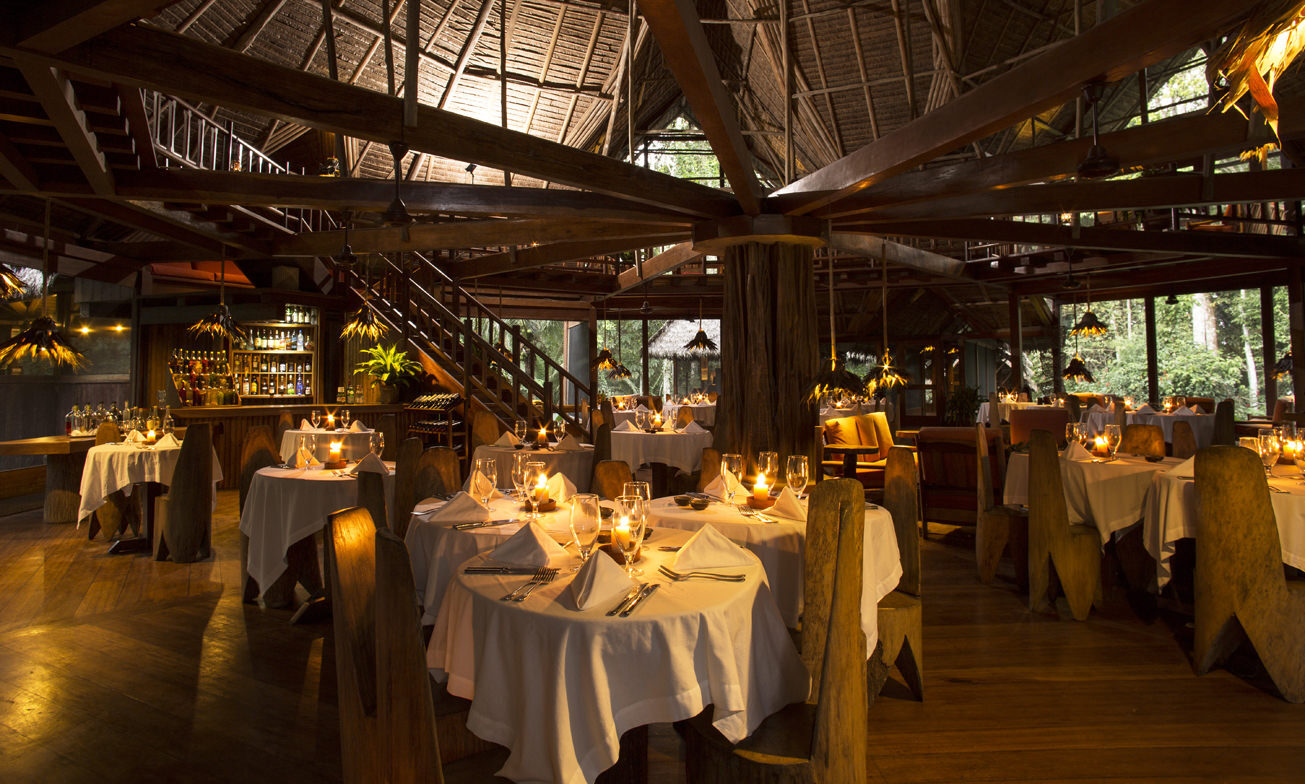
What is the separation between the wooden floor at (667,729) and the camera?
2.66 m

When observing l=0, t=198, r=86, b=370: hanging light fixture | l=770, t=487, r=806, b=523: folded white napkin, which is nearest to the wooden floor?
l=770, t=487, r=806, b=523: folded white napkin

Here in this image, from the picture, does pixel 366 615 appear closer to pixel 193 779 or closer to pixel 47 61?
pixel 193 779

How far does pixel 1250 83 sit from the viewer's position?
1.56 m

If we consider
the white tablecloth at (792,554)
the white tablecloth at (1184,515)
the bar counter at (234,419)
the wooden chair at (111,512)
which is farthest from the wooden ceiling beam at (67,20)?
the bar counter at (234,419)

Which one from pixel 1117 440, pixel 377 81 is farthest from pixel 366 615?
pixel 377 81

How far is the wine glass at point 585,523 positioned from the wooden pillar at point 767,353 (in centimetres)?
349

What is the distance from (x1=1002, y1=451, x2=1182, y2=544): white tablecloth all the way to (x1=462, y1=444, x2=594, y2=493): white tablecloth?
137 inches

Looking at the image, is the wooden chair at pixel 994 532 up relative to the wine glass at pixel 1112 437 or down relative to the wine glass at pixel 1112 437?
down

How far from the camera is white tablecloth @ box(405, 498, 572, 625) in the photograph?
277 cm

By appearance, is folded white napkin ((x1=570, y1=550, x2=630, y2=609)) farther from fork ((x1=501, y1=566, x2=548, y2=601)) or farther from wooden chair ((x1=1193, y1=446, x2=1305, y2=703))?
wooden chair ((x1=1193, y1=446, x2=1305, y2=703))

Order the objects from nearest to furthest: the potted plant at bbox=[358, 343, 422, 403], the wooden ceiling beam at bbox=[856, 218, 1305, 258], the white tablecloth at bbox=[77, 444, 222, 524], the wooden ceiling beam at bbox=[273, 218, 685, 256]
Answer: the white tablecloth at bbox=[77, 444, 222, 524] < the wooden ceiling beam at bbox=[273, 218, 685, 256] < the wooden ceiling beam at bbox=[856, 218, 1305, 258] < the potted plant at bbox=[358, 343, 422, 403]

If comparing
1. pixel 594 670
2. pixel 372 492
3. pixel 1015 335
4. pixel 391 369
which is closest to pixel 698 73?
pixel 372 492

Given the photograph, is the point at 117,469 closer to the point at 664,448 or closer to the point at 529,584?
the point at 664,448

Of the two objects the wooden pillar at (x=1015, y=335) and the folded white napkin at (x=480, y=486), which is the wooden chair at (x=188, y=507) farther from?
the wooden pillar at (x=1015, y=335)
